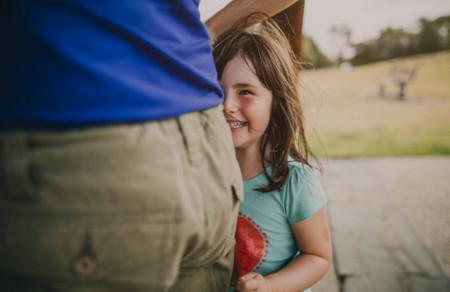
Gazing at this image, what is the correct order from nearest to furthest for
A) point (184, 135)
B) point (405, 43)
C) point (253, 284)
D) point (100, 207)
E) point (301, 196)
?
point (100, 207)
point (184, 135)
point (253, 284)
point (301, 196)
point (405, 43)

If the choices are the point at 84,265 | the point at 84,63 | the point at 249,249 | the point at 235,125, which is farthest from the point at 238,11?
the point at 84,265

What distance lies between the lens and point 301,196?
1.21 metres

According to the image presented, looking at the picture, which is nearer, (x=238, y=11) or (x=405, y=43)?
(x=238, y=11)

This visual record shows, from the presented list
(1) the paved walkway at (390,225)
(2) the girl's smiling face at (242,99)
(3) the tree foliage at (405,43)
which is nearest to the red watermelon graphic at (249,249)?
(2) the girl's smiling face at (242,99)

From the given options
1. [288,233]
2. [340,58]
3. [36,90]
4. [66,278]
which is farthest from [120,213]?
[340,58]

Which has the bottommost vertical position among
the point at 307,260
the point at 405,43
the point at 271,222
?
the point at 405,43

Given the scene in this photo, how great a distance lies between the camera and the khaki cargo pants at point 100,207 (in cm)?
56

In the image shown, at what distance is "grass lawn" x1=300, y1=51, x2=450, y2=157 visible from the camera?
480 centimetres

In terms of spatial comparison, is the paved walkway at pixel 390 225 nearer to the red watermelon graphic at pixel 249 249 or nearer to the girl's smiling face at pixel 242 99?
the red watermelon graphic at pixel 249 249

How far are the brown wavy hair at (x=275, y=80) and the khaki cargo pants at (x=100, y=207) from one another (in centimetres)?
65

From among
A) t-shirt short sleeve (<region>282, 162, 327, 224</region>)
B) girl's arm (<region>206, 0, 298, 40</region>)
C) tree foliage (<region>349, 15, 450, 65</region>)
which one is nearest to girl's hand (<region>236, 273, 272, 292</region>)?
t-shirt short sleeve (<region>282, 162, 327, 224</region>)

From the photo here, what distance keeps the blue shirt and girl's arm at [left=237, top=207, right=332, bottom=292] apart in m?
0.76

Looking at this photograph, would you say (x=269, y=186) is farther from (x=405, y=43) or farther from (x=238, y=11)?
(x=405, y=43)

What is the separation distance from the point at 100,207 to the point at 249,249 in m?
0.82
